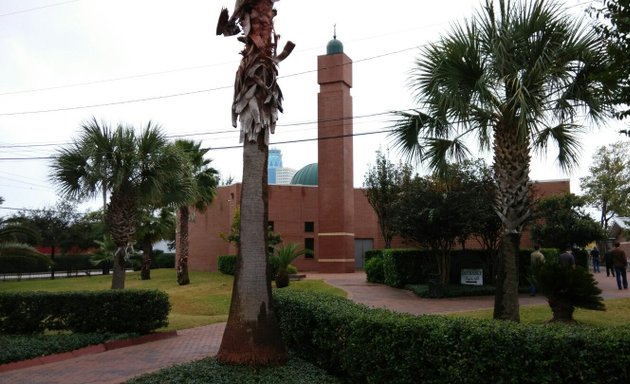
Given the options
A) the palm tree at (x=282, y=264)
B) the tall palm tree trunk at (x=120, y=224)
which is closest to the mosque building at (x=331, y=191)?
the palm tree at (x=282, y=264)

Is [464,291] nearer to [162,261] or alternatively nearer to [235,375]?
[235,375]

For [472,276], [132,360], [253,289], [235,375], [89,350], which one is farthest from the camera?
[472,276]

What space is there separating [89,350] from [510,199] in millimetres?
9045

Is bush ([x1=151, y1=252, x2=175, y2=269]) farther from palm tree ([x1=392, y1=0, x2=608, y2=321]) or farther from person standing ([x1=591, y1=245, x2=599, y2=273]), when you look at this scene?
palm tree ([x1=392, y1=0, x2=608, y2=321])

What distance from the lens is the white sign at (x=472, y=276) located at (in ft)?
65.7

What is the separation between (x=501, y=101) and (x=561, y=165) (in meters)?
2.44

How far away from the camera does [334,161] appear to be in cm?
3244

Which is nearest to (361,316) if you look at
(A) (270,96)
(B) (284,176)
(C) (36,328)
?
(A) (270,96)

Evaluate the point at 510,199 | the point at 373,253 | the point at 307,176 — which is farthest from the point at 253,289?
the point at 307,176

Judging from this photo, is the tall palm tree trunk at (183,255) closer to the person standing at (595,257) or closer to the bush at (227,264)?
the bush at (227,264)

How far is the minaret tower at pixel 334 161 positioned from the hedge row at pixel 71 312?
2127 centimetres

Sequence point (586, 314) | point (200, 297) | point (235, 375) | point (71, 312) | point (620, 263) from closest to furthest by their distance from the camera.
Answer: point (235, 375) → point (71, 312) → point (586, 314) → point (620, 263) → point (200, 297)

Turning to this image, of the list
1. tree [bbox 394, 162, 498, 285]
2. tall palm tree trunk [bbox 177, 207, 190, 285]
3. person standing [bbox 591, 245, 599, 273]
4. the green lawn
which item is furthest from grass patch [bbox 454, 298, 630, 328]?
tall palm tree trunk [bbox 177, 207, 190, 285]

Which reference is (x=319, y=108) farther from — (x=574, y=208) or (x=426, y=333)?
(x=426, y=333)
